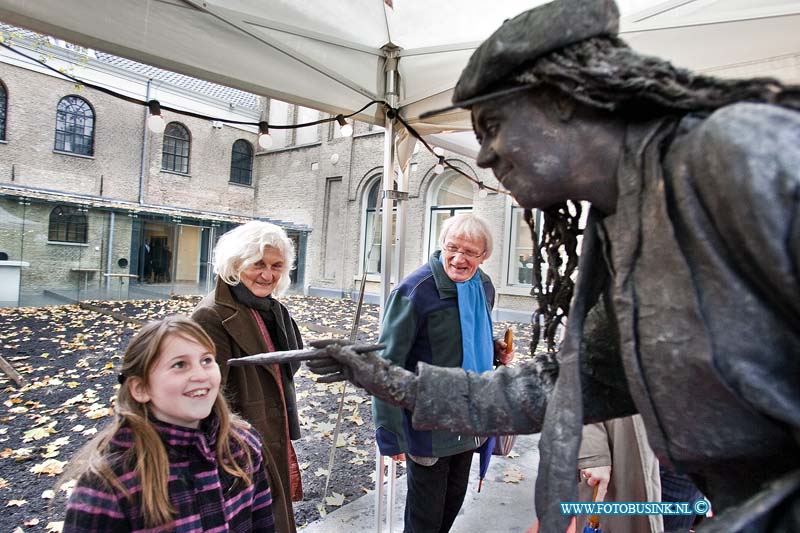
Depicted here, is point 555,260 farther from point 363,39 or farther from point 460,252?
point 363,39

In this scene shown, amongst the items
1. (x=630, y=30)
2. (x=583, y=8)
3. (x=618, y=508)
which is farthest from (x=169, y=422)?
(x=630, y=30)

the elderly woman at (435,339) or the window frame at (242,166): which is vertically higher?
the window frame at (242,166)

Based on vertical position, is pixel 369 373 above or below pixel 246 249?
below

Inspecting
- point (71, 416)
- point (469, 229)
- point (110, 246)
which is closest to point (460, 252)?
point (469, 229)

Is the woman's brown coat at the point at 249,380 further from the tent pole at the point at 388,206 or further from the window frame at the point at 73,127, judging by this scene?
the window frame at the point at 73,127

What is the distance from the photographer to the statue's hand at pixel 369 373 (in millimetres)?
1083

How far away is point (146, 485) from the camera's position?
1.43 m

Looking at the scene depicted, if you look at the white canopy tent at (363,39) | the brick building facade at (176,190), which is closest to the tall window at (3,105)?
the brick building facade at (176,190)

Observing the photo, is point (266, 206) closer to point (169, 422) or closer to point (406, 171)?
point (406, 171)

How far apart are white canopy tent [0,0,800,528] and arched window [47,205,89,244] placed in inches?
584

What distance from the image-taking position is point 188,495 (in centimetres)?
152

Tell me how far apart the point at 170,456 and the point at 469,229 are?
1841 millimetres

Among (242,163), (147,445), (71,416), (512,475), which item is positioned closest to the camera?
(147,445)

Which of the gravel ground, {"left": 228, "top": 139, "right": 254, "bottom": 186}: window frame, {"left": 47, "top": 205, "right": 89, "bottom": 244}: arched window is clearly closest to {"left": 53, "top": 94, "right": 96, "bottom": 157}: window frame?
{"left": 47, "top": 205, "right": 89, "bottom": 244}: arched window
